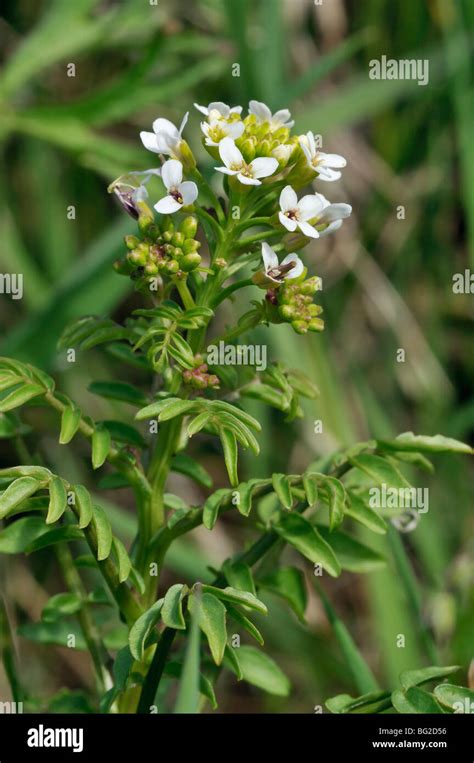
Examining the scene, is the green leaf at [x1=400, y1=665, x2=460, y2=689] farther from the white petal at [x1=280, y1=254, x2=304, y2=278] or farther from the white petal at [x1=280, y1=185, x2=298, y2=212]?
the white petal at [x1=280, y1=185, x2=298, y2=212]

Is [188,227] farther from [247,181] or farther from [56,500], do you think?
[56,500]

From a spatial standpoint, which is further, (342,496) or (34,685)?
(34,685)

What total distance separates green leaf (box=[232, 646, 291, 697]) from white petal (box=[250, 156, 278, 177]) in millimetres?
819

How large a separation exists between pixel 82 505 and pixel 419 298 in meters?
2.38

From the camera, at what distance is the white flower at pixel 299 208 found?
1.44m

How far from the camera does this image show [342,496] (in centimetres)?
143

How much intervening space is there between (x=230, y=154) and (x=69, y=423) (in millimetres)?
482

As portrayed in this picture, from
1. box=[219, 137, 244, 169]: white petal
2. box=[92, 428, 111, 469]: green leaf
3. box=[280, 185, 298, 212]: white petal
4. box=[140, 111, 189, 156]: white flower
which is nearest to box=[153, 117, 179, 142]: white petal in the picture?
box=[140, 111, 189, 156]: white flower

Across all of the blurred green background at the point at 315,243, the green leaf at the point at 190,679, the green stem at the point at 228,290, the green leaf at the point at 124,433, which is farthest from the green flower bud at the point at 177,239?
the blurred green background at the point at 315,243

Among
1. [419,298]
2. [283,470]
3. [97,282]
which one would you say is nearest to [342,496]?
[97,282]

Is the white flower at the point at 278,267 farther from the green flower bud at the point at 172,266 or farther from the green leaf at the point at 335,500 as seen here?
the green leaf at the point at 335,500

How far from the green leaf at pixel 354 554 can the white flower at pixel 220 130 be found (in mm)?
722

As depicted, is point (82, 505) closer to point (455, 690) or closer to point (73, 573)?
point (73, 573)

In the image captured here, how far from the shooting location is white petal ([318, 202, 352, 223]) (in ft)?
4.99
